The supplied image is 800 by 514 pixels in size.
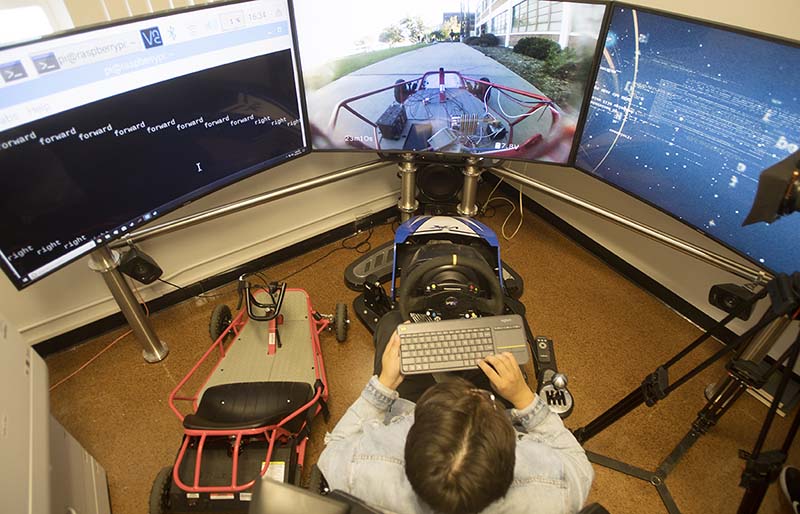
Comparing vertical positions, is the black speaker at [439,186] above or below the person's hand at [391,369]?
below

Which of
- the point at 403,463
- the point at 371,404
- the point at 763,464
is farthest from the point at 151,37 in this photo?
the point at 763,464

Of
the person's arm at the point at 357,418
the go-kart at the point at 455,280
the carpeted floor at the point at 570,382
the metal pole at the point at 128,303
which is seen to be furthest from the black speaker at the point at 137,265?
the person's arm at the point at 357,418

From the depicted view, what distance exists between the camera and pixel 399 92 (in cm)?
200

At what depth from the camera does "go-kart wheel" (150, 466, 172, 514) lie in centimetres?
157

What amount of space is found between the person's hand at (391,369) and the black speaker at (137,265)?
1128 millimetres

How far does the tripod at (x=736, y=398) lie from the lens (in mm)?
1217

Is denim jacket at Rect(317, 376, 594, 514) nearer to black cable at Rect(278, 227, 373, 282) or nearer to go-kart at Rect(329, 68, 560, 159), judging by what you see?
go-kart at Rect(329, 68, 560, 159)

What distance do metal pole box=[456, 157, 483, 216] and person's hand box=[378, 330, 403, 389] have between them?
112cm

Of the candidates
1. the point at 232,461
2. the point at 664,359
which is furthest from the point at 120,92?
the point at 664,359

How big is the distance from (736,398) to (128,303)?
2357 mm

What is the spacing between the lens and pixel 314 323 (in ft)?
7.21

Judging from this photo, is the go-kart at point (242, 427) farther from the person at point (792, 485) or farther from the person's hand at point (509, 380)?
the person at point (792, 485)

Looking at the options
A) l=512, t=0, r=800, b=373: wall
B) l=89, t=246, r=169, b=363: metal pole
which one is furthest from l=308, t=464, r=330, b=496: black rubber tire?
l=512, t=0, r=800, b=373: wall

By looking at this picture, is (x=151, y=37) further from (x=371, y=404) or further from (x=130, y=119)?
(x=371, y=404)
